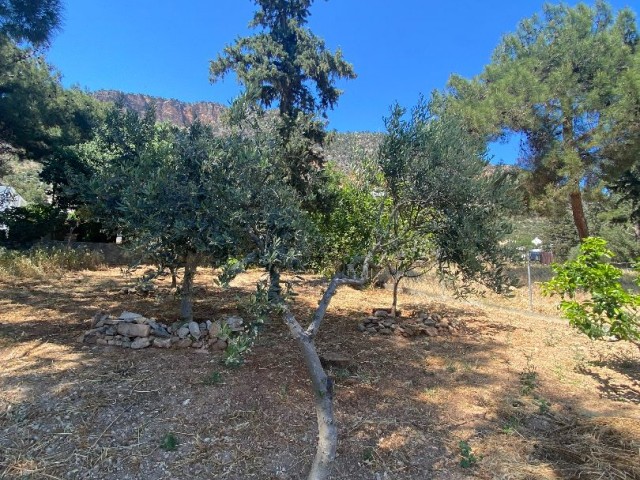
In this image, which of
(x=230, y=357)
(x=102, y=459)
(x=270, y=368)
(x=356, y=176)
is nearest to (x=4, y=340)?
(x=102, y=459)

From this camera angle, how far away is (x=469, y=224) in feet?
12.8

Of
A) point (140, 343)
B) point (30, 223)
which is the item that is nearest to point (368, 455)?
point (140, 343)

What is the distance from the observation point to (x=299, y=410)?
4016 millimetres

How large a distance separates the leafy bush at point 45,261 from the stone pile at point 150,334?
621 centimetres

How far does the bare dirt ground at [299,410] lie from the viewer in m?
3.24

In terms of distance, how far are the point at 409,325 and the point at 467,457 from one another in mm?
4040

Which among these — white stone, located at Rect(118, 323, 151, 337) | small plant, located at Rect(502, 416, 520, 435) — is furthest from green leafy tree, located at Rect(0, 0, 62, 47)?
small plant, located at Rect(502, 416, 520, 435)

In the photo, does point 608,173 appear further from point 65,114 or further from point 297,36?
point 65,114

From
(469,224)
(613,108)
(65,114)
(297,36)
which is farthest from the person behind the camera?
(65,114)

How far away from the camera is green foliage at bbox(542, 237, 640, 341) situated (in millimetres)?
4625

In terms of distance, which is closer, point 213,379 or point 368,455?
point 368,455

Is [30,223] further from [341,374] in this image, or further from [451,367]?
[451,367]

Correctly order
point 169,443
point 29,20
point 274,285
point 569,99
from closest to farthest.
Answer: point 274,285 → point 169,443 → point 29,20 → point 569,99

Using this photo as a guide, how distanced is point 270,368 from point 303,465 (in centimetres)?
173
